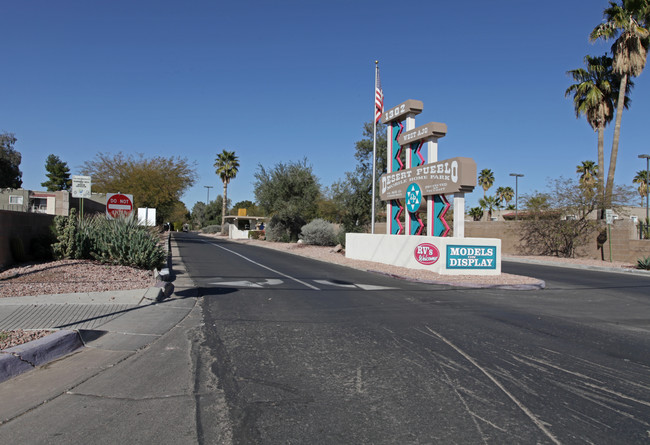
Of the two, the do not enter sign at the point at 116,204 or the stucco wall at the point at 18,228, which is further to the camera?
the do not enter sign at the point at 116,204

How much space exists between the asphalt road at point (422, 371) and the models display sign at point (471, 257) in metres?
5.52

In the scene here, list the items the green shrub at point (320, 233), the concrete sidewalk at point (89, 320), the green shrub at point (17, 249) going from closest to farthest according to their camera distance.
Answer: the concrete sidewalk at point (89, 320), the green shrub at point (17, 249), the green shrub at point (320, 233)

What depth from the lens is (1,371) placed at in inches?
203

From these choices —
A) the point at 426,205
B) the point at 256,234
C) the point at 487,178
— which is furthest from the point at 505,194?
the point at 426,205

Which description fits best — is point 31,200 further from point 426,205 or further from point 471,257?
point 471,257

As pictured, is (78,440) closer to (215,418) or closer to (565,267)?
(215,418)

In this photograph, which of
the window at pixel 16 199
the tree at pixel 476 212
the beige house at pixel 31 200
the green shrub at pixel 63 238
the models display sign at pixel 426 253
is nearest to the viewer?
the green shrub at pixel 63 238

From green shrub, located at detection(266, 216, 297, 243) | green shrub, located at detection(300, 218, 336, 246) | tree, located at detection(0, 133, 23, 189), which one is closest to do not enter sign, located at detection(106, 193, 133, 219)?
green shrub, located at detection(300, 218, 336, 246)

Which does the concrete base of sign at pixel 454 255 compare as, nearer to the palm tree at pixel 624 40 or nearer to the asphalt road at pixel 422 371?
the asphalt road at pixel 422 371

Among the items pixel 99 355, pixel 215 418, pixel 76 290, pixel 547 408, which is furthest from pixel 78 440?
pixel 76 290

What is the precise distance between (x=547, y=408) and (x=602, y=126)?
104 feet

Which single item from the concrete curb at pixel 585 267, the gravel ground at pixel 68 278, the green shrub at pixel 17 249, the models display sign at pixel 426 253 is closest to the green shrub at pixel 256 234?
the concrete curb at pixel 585 267

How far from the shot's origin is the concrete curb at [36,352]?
5.27 metres

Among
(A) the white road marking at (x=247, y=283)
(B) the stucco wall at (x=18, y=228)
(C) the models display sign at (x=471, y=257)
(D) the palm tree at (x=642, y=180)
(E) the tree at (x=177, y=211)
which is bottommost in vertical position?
(A) the white road marking at (x=247, y=283)
